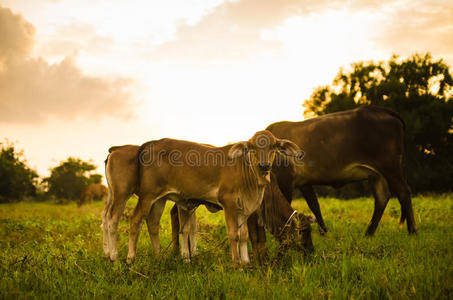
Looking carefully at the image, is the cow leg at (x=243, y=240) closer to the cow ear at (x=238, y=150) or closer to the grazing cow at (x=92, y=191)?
the cow ear at (x=238, y=150)

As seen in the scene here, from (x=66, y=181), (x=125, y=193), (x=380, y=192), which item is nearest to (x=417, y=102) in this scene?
(x=380, y=192)

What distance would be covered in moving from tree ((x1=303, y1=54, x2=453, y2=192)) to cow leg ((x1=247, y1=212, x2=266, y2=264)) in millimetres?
19748

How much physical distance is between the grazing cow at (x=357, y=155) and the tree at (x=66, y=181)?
4834 cm

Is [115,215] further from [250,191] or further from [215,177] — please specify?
[250,191]

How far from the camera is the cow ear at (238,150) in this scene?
501cm

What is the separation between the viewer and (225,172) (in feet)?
17.0

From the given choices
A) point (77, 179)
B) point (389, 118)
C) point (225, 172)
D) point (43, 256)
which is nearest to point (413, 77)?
point (389, 118)

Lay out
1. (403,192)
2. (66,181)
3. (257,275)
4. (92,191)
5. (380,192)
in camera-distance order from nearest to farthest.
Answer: (257,275) → (403,192) → (380,192) → (92,191) → (66,181)

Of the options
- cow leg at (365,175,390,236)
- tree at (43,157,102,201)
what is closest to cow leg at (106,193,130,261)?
cow leg at (365,175,390,236)

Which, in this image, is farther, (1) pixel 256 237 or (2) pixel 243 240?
(1) pixel 256 237

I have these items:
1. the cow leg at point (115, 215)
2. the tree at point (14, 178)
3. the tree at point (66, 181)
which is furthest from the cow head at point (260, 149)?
the tree at point (66, 181)

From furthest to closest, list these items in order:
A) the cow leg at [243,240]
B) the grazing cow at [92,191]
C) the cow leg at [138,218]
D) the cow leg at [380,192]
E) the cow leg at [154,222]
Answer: the grazing cow at [92,191], the cow leg at [380,192], the cow leg at [154,222], the cow leg at [138,218], the cow leg at [243,240]

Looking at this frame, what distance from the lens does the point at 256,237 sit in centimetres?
517

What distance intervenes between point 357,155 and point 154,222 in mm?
4159
